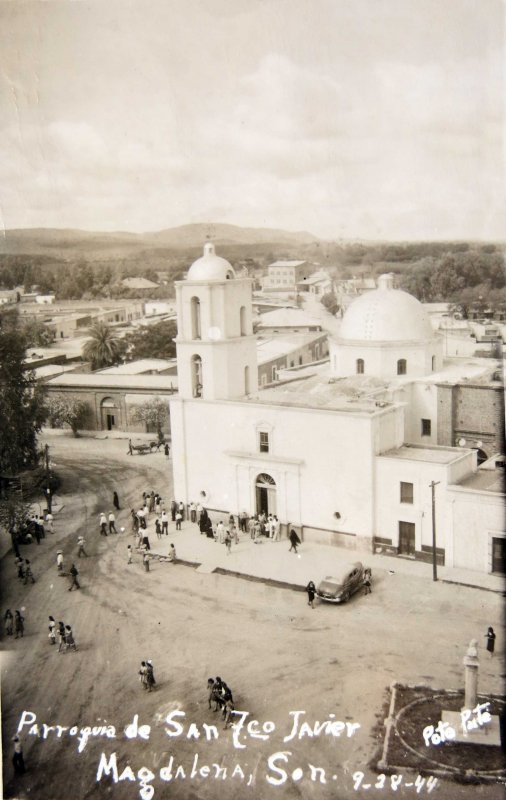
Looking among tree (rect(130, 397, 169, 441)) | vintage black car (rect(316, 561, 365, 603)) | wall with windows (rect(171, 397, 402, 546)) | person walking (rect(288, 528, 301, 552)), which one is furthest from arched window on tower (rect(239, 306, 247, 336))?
vintage black car (rect(316, 561, 365, 603))

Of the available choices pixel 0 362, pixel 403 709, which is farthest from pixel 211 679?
pixel 0 362

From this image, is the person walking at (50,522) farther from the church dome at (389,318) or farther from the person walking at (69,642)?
the church dome at (389,318)

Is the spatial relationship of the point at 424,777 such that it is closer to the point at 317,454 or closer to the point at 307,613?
the point at 307,613

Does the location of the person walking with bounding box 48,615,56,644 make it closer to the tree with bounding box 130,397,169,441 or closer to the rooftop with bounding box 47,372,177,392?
the rooftop with bounding box 47,372,177,392

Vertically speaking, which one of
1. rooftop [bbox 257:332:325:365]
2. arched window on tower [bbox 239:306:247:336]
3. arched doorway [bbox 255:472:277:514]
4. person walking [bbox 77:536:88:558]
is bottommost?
person walking [bbox 77:536:88:558]

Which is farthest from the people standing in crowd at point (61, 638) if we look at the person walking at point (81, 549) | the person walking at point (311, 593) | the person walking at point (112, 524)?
the person walking at point (112, 524)
